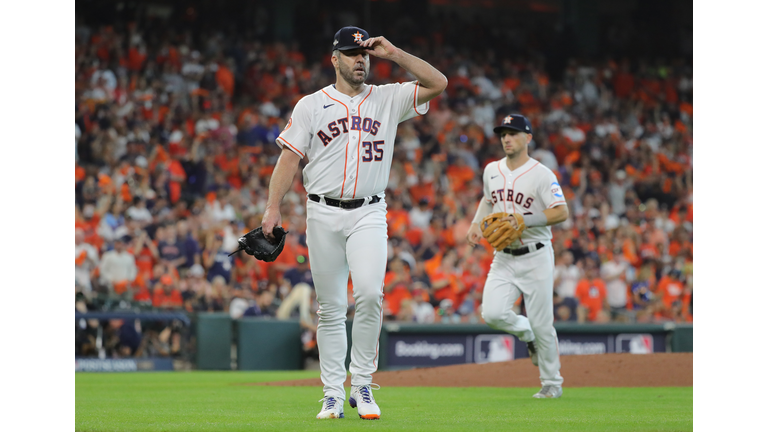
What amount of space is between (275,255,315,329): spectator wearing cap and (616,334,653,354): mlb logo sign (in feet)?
14.7

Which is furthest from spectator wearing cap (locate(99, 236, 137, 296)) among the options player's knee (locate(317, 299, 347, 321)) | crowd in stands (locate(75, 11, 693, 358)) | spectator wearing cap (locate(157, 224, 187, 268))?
player's knee (locate(317, 299, 347, 321))

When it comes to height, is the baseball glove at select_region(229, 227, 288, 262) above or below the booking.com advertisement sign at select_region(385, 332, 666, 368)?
above

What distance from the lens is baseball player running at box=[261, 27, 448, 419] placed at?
4875 millimetres

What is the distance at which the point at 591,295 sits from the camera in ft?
46.7

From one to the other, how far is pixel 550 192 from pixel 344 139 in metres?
2.55

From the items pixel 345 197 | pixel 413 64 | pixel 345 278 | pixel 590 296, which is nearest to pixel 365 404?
pixel 345 278

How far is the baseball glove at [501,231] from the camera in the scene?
6.77 metres

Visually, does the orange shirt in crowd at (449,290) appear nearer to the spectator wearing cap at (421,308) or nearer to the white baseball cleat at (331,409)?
the spectator wearing cap at (421,308)

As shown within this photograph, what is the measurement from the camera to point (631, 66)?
74.5 feet

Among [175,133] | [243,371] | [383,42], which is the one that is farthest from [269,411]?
[175,133]

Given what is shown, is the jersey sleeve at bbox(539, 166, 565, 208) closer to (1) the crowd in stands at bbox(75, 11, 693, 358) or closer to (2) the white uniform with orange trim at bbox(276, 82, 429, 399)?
(2) the white uniform with orange trim at bbox(276, 82, 429, 399)

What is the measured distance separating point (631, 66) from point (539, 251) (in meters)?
17.0

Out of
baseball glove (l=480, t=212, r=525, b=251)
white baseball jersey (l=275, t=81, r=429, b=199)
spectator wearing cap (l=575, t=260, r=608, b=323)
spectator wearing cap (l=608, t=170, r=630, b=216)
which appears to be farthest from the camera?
spectator wearing cap (l=608, t=170, r=630, b=216)

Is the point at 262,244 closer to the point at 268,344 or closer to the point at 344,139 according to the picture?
the point at 344,139
